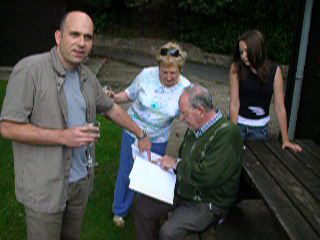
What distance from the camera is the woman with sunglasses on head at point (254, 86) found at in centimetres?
356

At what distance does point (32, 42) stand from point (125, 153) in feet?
34.3

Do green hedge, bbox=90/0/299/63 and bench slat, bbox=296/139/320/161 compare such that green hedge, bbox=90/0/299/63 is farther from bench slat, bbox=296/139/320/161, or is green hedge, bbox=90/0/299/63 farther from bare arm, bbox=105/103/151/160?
bare arm, bbox=105/103/151/160

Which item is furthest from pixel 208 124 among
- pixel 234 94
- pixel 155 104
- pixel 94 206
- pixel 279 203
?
pixel 94 206

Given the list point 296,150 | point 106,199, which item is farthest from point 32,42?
point 296,150

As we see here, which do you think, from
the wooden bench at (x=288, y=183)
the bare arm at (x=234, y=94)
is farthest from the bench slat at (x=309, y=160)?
Result: the bare arm at (x=234, y=94)

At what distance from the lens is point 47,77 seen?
7.53 feet

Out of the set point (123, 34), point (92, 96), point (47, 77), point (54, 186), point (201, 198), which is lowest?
point (123, 34)

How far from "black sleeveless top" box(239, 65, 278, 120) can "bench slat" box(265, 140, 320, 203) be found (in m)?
0.29

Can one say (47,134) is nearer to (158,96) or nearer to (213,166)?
(213,166)

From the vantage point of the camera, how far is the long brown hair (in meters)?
3.53

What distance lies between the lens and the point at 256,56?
3.54m

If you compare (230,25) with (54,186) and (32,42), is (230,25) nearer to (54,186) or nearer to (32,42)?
(32,42)

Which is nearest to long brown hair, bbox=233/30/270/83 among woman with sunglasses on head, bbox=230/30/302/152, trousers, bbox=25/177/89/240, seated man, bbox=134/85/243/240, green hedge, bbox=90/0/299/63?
woman with sunglasses on head, bbox=230/30/302/152

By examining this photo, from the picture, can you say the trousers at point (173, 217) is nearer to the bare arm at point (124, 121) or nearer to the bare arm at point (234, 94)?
the bare arm at point (124, 121)
